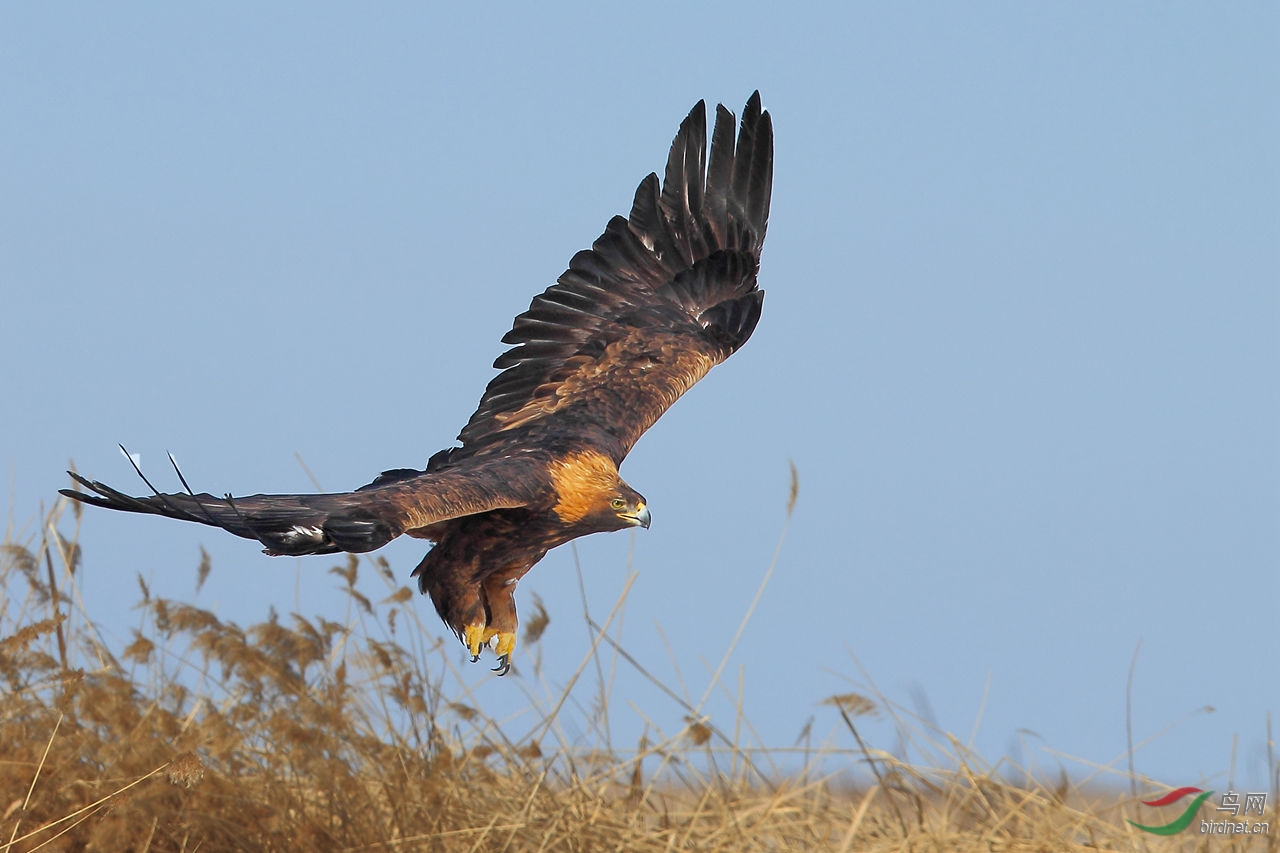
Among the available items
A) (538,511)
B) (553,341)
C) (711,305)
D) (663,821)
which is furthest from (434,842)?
(711,305)

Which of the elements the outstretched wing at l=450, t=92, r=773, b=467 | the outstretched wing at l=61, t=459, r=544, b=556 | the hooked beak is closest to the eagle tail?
the outstretched wing at l=61, t=459, r=544, b=556

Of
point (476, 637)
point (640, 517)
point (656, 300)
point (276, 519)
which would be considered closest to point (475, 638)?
point (476, 637)

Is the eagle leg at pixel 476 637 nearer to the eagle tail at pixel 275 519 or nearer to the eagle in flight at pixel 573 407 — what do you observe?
the eagle in flight at pixel 573 407

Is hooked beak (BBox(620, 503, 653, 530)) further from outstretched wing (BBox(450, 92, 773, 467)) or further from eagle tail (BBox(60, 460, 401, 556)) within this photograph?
eagle tail (BBox(60, 460, 401, 556))

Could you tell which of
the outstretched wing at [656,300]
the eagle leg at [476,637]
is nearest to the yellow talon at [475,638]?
the eagle leg at [476,637]

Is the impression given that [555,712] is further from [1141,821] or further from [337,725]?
[1141,821]

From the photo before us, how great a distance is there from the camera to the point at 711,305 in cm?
737

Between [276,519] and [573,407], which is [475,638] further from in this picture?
[276,519]

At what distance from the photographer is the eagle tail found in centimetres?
441

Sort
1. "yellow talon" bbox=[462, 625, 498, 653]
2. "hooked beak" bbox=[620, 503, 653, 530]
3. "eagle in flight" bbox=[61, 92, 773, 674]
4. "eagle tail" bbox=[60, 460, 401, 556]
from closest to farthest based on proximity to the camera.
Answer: "eagle tail" bbox=[60, 460, 401, 556] → "eagle in flight" bbox=[61, 92, 773, 674] → "hooked beak" bbox=[620, 503, 653, 530] → "yellow talon" bbox=[462, 625, 498, 653]

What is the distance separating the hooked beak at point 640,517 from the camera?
5566 millimetres

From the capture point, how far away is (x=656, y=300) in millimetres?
7336

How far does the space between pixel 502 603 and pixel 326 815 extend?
1.10 m

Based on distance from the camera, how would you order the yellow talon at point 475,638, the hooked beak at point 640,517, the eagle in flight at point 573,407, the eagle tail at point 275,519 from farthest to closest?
the yellow talon at point 475,638, the hooked beak at point 640,517, the eagle in flight at point 573,407, the eagle tail at point 275,519
